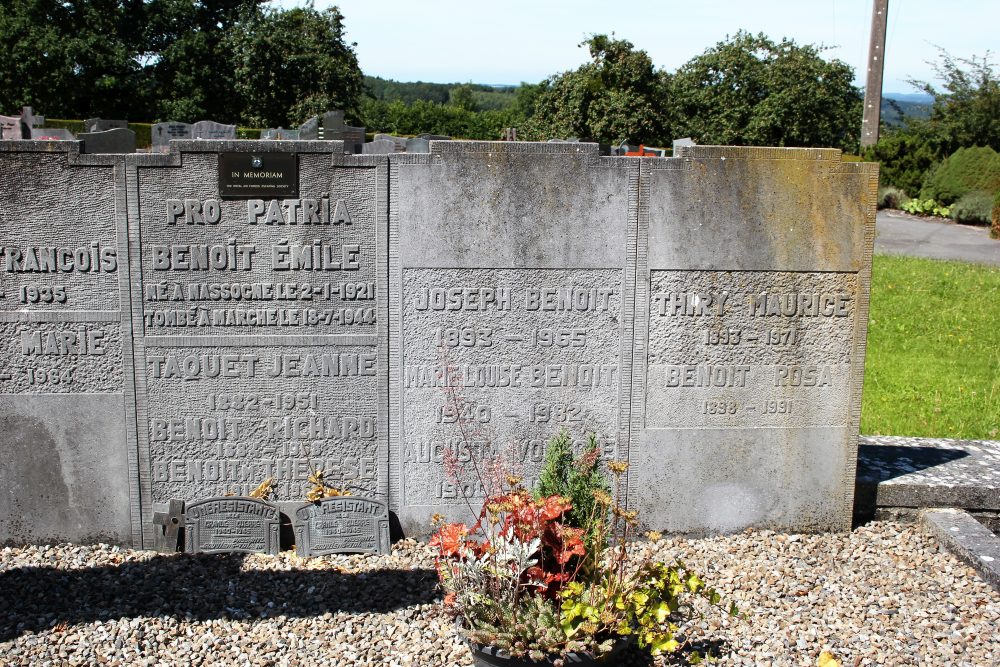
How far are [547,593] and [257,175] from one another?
104 inches

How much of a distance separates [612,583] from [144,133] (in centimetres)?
2275

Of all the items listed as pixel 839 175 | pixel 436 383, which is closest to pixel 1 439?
pixel 436 383

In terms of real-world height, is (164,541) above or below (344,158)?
below

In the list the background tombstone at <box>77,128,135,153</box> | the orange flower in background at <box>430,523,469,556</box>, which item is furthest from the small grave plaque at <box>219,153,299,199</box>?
the background tombstone at <box>77,128,135,153</box>

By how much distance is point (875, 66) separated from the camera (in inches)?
829

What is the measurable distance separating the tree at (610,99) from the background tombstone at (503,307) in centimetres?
1703

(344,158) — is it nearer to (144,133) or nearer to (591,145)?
(591,145)

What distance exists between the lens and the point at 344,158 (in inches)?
191

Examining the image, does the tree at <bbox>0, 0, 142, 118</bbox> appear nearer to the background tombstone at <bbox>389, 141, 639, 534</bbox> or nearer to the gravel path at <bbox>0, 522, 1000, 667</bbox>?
the background tombstone at <bbox>389, 141, 639, 534</bbox>

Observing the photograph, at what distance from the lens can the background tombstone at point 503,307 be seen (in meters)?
4.89

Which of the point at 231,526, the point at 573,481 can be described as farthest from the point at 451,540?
the point at 231,526

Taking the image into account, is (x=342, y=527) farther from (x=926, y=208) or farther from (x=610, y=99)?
(x=926, y=208)

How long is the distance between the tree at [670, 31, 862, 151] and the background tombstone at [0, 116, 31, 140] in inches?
666

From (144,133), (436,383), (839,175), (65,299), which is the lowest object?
(436,383)
